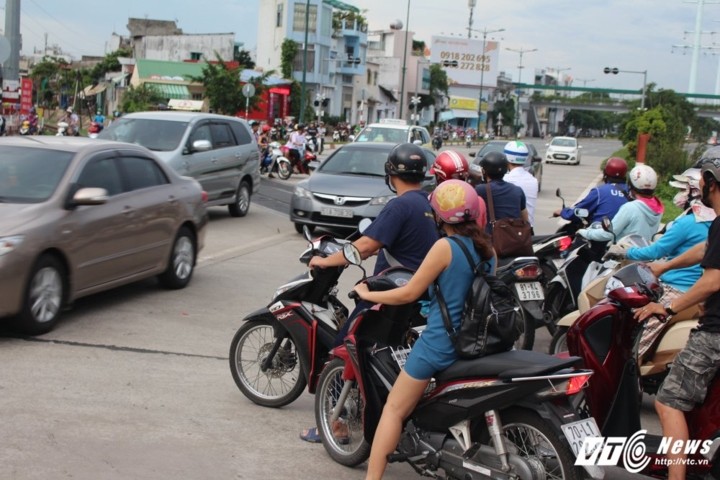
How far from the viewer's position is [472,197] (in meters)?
4.46

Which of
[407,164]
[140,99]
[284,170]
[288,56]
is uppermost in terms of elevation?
[288,56]

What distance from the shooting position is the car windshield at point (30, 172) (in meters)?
7.96

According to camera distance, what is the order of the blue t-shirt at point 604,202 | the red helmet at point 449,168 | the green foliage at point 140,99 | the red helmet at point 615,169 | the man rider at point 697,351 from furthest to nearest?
the green foliage at point 140,99 → the red helmet at point 615,169 → the blue t-shirt at point 604,202 → the red helmet at point 449,168 → the man rider at point 697,351

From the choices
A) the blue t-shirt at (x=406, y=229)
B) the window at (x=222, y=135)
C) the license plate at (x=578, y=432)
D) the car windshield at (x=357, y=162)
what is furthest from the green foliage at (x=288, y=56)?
the license plate at (x=578, y=432)

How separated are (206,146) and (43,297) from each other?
6.97 metres

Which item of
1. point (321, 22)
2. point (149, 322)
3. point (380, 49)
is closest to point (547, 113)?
point (380, 49)

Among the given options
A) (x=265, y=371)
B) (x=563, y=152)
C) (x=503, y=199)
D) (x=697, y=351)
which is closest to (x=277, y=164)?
(x=503, y=199)

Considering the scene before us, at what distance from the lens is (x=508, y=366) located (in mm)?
4254

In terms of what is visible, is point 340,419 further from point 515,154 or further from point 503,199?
point 515,154

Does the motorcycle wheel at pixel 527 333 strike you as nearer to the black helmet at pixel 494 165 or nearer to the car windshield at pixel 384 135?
the black helmet at pixel 494 165

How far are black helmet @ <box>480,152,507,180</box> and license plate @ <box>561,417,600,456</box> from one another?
3.93 m

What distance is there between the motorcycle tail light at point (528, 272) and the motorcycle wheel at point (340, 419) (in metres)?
2.47

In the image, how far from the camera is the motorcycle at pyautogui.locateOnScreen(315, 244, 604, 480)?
4160 mm

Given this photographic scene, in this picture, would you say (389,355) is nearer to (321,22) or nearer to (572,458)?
(572,458)
